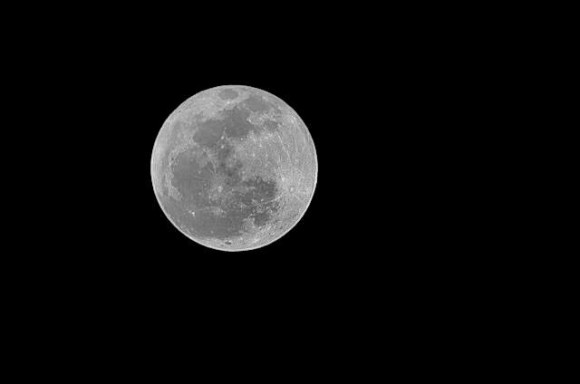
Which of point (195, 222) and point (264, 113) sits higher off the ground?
point (264, 113)

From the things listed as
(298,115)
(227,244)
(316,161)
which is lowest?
(227,244)

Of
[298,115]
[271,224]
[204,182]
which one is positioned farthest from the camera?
[298,115]

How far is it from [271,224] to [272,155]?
32.3 inches

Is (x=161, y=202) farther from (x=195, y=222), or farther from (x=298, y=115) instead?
(x=298, y=115)

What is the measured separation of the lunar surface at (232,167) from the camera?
216 inches

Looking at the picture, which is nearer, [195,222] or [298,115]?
[195,222]

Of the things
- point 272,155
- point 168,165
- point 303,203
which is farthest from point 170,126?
point 303,203

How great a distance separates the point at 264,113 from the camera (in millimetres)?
5801

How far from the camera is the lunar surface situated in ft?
18.0

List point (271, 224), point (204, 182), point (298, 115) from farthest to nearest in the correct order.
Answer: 1. point (298, 115)
2. point (271, 224)
3. point (204, 182)

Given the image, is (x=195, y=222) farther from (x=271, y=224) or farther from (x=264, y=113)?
(x=264, y=113)

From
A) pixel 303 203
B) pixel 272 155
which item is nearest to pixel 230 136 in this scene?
pixel 272 155

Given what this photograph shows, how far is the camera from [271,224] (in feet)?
19.5

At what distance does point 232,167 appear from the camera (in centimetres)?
546
